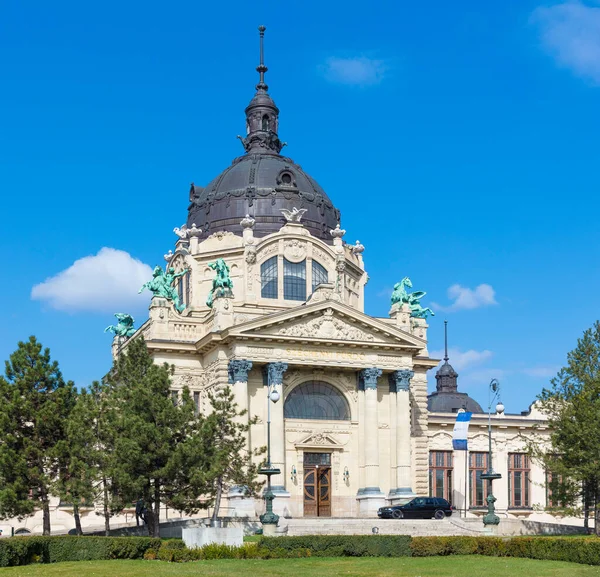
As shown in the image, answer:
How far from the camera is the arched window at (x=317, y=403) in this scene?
69.3 meters

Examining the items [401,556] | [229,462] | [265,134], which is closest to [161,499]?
[229,462]

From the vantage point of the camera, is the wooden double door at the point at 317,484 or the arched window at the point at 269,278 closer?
the wooden double door at the point at 317,484

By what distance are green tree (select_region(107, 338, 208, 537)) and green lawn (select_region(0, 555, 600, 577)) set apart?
8.99 meters

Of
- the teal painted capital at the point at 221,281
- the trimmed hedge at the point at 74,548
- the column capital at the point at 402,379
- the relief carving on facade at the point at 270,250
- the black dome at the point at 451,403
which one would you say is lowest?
the trimmed hedge at the point at 74,548

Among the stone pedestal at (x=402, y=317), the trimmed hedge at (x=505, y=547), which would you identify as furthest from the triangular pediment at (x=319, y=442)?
the trimmed hedge at (x=505, y=547)

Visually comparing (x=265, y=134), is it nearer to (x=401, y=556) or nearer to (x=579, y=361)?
(x=579, y=361)

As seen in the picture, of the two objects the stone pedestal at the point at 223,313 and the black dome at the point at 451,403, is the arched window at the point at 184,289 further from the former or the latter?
the black dome at the point at 451,403

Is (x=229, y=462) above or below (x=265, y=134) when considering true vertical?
below

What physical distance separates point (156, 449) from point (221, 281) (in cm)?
2010

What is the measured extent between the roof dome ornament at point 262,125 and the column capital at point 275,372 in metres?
24.2

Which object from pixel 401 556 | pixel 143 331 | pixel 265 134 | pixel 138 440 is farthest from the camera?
pixel 265 134

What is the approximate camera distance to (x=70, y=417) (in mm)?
52812

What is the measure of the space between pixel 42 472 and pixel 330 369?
22.5 meters

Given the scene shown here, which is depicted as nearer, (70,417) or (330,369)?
(70,417)
